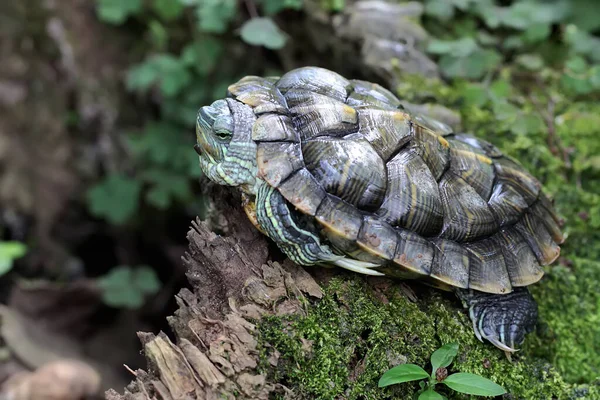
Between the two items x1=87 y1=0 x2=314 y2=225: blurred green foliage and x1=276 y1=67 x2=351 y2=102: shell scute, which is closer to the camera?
x1=276 y1=67 x2=351 y2=102: shell scute

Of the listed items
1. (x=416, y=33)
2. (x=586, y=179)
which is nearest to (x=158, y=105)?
(x=416, y=33)

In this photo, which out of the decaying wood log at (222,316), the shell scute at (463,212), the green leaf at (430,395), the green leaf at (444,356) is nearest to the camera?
the decaying wood log at (222,316)

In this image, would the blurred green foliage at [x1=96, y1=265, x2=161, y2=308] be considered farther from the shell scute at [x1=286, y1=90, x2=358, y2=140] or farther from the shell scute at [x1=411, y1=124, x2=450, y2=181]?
the shell scute at [x1=411, y1=124, x2=450, y2=181]

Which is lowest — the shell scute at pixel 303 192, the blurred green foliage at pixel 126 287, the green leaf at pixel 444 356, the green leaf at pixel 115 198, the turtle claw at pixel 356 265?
the blurred green foliage at pixel 126 287

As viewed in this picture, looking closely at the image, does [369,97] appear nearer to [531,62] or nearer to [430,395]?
[430,395]

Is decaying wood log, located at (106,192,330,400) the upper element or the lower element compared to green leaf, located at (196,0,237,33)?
lower

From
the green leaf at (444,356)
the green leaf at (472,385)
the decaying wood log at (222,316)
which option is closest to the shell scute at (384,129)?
the decaying wood log at (222,316)

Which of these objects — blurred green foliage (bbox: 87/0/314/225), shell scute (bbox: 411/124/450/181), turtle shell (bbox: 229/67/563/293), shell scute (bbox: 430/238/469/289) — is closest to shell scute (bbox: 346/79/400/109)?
turtle shell (bbox: 229/67/563/293)

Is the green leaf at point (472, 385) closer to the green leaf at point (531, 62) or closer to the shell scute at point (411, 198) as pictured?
the shell scute at point (411, 198)
